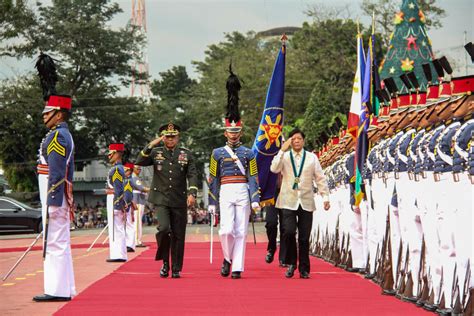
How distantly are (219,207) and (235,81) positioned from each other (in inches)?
86.5

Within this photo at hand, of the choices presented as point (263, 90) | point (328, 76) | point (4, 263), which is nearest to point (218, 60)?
point (263, 90)

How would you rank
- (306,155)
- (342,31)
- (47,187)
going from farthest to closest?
1. (342,31)
2. (306,155)
3. (47,187)

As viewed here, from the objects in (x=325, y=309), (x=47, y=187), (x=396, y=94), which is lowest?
(x=325, y=309)

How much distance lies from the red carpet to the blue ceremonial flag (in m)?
2.09

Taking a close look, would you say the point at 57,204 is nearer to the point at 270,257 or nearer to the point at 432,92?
the point at 432,92

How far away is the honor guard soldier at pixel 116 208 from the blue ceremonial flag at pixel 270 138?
A: 2894 millimetres

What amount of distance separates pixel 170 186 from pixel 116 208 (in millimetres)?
5367

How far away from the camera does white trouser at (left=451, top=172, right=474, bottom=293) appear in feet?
35.1

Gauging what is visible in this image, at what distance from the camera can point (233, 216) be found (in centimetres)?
1733

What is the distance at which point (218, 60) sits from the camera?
8619 cm

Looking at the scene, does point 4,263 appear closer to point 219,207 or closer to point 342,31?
point 219,207

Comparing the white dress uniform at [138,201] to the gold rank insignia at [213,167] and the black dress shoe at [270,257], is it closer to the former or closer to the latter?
the black dress shoe at [270,257]

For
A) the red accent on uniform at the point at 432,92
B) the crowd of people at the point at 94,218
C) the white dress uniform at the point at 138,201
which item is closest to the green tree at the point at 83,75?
the crowd of people at the point at 94,218

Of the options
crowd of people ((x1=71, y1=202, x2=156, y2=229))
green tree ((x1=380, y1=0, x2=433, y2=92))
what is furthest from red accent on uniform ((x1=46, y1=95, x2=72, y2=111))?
crowd of people ((x1=71, y1=202, x2=156, y2=229))
